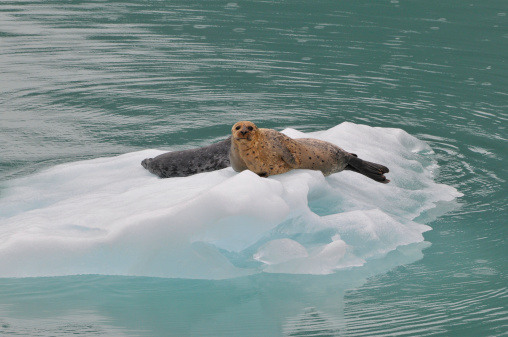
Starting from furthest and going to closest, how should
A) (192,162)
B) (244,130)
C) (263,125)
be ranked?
(263,125) < (192,162) < (244,130)

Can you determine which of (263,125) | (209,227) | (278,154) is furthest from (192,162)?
(263,125)

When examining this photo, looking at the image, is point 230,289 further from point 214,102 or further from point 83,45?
point 83,45

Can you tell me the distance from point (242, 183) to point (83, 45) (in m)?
7.02

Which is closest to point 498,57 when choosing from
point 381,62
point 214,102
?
point 381,62

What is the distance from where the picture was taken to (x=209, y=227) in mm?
4961

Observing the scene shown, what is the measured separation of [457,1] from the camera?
14.4m

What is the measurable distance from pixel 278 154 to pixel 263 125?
109 inches

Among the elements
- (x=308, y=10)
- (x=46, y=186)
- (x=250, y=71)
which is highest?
(x=308, y=10)

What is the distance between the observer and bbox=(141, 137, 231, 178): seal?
21.4 feet

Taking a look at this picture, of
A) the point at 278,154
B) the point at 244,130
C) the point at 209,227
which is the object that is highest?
the point at 244,130

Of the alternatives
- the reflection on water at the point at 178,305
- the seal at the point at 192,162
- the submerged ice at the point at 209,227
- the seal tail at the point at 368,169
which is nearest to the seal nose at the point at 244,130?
the submerged ice at the point at 209,227

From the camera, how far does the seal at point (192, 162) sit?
6.54 metres

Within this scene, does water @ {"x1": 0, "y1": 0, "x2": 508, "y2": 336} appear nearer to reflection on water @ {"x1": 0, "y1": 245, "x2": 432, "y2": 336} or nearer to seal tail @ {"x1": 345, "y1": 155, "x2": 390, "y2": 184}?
reflection on water @ {"x1": 0, "y1": 245, "x2": 432, "y2": 336}

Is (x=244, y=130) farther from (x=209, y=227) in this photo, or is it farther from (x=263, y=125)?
(x=263, y=125)
